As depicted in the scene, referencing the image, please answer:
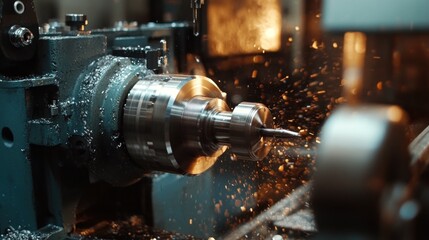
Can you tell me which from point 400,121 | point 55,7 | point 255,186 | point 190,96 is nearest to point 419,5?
point 400,121

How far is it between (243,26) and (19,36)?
50cm

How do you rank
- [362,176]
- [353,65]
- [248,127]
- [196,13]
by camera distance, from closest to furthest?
[362,176]
[248,127]
[353,65]
[196,13]

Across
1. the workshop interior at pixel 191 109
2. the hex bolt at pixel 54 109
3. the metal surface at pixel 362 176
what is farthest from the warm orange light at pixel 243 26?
the metal surface at pixel 362 176

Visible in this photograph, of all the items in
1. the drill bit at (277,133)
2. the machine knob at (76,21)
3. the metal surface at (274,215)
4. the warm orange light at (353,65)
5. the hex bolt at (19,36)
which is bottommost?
the metal surface at (274,215)

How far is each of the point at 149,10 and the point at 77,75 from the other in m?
0.92

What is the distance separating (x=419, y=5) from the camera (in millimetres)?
602

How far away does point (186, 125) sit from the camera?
2.65 ft

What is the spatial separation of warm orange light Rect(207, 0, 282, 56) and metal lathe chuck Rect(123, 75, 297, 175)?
26 centimetres

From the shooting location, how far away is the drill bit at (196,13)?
3.39 ft

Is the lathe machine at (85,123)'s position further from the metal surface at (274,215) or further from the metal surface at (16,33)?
the metal surface at (274,215)

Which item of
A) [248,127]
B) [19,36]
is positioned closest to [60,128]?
[19,36]

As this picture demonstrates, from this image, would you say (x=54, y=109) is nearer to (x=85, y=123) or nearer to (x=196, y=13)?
(x=85, y=123)

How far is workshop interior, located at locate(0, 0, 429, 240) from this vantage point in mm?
810

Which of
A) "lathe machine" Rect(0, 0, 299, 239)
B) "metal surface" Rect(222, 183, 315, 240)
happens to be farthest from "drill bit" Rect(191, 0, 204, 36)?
"metal surface" Rect(222, 183, 315, 240)
